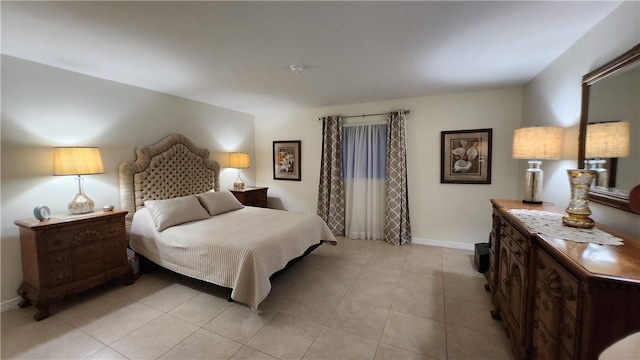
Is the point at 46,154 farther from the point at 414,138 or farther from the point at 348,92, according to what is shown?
the point at 414,138

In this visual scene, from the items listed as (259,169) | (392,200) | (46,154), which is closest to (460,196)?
(392,200)

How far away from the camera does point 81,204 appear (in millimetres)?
2609

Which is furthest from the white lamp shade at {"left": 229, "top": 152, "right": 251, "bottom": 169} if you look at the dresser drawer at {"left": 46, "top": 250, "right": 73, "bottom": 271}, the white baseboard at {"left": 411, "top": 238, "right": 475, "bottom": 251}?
the white baseboard at {"left": 411, "top": 238, "right": 475, "bottom": 251}

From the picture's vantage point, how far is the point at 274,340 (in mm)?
1949

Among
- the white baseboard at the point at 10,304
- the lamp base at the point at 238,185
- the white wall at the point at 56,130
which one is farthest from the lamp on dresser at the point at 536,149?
the white baseboard at the point at 10,304

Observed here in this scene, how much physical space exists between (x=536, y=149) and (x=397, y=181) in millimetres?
1978

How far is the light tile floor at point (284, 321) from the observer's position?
6.03 ft

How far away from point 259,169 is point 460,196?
3.85 meters

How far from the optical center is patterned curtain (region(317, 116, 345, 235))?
14.6 feet

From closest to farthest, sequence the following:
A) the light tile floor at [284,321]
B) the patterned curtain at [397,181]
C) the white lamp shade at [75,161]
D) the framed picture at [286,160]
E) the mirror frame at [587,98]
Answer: the mirror frame at [587,98] → the light tile floor at [284,321] → the white lamp shade at [75,161] → the patterned curtain at [397,181] → the framed picture at [286,160]

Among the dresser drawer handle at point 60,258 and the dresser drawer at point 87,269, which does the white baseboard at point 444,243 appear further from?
the dresser drawer handle at point 60,258

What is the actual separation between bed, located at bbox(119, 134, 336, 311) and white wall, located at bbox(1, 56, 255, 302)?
0.23 meters

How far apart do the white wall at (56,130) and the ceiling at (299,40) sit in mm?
197

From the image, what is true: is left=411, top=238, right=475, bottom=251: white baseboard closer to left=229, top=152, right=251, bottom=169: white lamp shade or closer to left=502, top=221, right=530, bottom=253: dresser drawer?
left=502, top=221, right=530, bottom=253: dresser drawer
